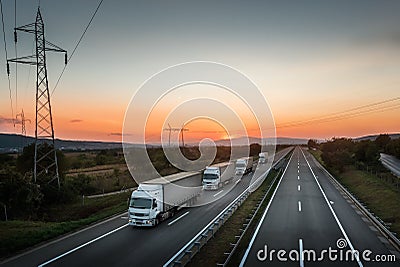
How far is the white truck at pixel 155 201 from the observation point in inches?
816

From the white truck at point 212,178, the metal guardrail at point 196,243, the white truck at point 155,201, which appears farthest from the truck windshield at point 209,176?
the metal guardrail at point 196,243

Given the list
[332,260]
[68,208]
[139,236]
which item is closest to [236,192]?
[68,208]

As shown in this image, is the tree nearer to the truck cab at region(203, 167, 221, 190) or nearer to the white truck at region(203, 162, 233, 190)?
the white truck at region(203, 162, 233, 190)

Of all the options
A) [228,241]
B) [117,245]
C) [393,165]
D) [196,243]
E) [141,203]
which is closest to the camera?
[196,243]

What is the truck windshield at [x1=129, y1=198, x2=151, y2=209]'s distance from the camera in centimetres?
2098

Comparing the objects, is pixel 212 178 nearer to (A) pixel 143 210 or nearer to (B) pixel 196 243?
(A) pixel 143 210

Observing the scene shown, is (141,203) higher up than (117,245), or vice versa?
(141,203)

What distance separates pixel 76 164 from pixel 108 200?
44374mm

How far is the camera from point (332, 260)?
1430cm

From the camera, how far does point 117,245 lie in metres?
16.9

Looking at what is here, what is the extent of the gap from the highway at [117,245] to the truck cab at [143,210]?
44 centimetres

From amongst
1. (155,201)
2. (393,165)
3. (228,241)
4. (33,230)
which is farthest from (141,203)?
(393,165)

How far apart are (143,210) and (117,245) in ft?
12.9

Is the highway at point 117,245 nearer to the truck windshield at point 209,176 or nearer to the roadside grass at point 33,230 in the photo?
the roadside grass at point 33,230
